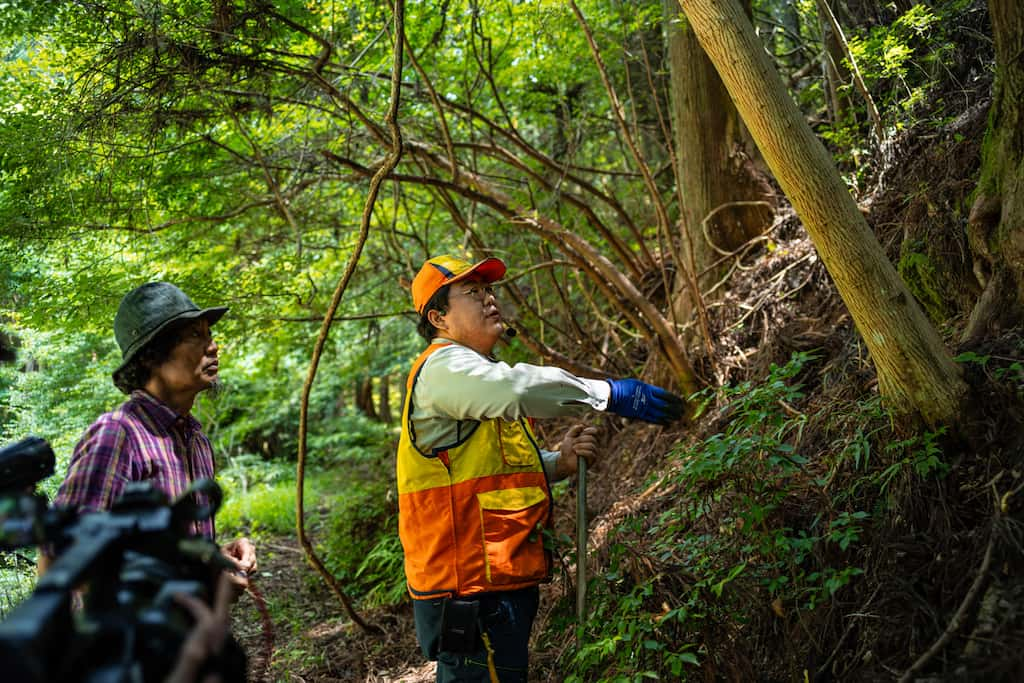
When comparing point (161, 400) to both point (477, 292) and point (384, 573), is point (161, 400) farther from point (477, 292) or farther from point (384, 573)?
point (384, 573)

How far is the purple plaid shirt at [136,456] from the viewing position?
222cm

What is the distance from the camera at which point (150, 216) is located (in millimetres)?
6320

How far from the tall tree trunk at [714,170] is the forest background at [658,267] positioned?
26 mm

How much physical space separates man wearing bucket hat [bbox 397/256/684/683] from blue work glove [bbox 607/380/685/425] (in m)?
0.18

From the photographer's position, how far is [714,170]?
6289mm

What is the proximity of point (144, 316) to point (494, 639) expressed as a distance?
1.77 m

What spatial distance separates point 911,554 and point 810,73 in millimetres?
5877

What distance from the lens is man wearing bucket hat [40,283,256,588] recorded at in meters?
2.33

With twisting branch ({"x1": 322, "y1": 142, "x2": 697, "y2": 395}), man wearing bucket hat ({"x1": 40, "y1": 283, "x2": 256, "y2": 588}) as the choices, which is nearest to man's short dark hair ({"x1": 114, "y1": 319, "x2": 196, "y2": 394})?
man wearing bucket hat ({"x1": 40, "y1": 283, "x2": 256, "y2": 588})

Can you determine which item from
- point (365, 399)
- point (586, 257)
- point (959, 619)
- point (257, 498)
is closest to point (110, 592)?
point (959, 619)

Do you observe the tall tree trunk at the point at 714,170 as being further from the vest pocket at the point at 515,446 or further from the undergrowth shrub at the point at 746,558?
the vest pocket at the point at 515,446

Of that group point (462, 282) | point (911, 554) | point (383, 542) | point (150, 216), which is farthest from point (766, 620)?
point (150, 216)

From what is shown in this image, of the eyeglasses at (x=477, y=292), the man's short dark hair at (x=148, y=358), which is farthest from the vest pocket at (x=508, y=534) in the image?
the man's short dark hair at (x=148, y=358)

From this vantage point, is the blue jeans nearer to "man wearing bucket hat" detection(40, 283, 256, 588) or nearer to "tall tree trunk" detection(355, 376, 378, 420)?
"man wearing bucket hat" detection(40, 283, 256, 588)
